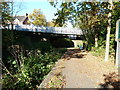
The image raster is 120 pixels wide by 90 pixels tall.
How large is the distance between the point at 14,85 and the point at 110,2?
253 inches

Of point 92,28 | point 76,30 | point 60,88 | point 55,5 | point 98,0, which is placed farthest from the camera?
point 76,30

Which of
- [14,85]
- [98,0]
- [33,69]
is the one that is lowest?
[14,85]

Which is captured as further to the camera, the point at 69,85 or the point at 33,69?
the point at 33,69

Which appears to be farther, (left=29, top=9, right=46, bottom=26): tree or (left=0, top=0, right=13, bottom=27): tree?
(left=29, top=9, right=46, bottom=26): tree

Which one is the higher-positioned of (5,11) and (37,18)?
(37,18)

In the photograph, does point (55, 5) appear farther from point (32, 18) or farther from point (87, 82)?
point (32, 18)

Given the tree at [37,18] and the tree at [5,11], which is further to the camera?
the tree at [37,18]

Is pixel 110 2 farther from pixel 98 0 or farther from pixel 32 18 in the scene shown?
pixel 32 18

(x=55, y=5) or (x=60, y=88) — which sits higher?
(x=55, y=5)

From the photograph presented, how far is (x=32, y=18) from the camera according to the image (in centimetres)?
3675

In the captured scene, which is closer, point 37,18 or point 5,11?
point 5,11

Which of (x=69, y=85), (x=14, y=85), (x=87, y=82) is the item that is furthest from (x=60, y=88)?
(x=14, y=85)

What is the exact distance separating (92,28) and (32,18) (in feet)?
91.0

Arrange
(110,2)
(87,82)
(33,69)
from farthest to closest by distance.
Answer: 1. (110,2)
2. (33,69)
3. (87,82)
